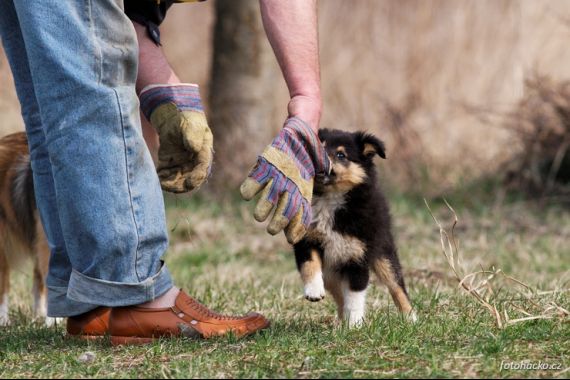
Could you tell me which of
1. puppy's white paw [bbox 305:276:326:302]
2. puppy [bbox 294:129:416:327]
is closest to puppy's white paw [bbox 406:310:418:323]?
puppy [bbox 294:129:416:327]

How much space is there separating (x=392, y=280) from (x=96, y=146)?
1.91 metres

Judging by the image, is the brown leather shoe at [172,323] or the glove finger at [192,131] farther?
the glove finger at [192,131]

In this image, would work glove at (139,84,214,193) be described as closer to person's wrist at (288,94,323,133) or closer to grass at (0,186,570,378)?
grass at (0,186,570,378)

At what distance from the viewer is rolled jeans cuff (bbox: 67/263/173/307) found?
3.76 meters

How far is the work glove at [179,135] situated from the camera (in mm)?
4055

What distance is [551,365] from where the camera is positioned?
332 cm

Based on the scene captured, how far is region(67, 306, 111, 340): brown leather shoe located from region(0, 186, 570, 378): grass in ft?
0.19

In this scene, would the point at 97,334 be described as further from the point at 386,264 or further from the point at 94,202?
the point at 386,264

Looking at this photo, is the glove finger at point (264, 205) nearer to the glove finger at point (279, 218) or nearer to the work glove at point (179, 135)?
the glove finger at point (279, 218)

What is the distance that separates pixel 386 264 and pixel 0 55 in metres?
8.32

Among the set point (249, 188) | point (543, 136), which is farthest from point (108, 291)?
point (543, 136)

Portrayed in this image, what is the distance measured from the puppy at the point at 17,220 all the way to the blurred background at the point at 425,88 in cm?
417

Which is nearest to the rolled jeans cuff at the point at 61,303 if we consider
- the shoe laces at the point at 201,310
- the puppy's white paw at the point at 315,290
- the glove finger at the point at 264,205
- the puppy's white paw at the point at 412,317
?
the shoe laces at the point at 201,310

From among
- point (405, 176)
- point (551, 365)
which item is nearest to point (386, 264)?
point (551, 365)
